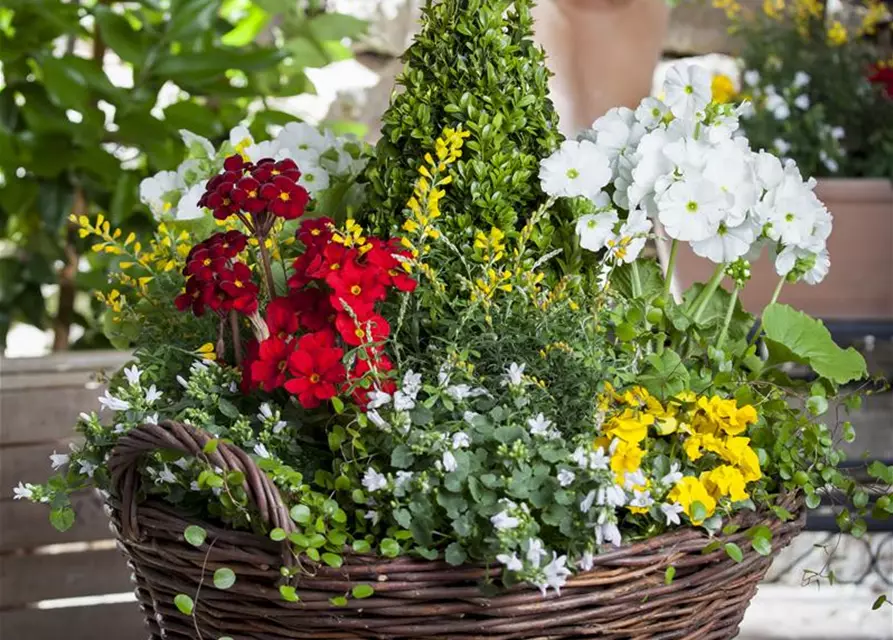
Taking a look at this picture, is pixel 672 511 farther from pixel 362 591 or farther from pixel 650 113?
pixel 650 113

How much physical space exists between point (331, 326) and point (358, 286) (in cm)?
6

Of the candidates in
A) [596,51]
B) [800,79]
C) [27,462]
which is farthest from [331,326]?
[800,79]

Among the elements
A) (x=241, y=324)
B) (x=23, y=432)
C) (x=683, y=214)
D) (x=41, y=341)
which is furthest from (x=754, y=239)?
(x=41, y=341)

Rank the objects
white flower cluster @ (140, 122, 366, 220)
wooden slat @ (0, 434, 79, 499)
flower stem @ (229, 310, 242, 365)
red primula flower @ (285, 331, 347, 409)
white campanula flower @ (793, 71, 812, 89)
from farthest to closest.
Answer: white campanula flower @ (793, 71, 812, 89), wooden slat @ (0, 434, 79, 499), white flower cluster @ (140, 122, 366, 220), flower stem @ (229, 310, 242, 365), red primula flower @ (285, 331, 347, 409)

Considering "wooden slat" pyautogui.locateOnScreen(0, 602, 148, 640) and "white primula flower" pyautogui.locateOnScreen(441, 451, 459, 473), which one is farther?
"wooden slat" pyautogui.locateOnScreen(0, 602, 148, 640)

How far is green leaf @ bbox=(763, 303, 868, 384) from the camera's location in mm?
1026

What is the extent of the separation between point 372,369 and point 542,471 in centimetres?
15

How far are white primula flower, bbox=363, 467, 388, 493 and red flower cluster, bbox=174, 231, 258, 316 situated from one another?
6.5 inches

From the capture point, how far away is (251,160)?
1182 millimetres

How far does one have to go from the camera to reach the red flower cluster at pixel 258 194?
866 mm

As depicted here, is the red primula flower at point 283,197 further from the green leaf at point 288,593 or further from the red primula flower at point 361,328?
the green leaf at point 288,593

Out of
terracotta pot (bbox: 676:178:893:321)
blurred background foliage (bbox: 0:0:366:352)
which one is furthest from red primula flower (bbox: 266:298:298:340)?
terracotta pot (bbox: 676:178:893:321)

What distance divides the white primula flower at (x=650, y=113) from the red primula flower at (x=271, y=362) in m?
0.39

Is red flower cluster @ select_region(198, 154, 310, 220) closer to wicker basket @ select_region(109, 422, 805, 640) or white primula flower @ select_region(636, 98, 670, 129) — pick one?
wicker basket @ select_region(109, 422, 805, 640)
